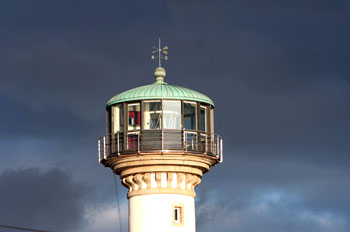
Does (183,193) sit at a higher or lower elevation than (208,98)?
lower

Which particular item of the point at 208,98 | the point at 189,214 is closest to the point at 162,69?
the point at 208,98

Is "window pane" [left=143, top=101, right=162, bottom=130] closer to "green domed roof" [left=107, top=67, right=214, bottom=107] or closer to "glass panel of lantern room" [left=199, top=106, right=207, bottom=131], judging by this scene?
"green domed roof" [left=107, top=67, right=214, bottom=107]

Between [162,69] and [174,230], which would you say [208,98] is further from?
[174,230]

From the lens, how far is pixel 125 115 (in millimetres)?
74750

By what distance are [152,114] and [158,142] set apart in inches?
78.2

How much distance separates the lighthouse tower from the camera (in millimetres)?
73688

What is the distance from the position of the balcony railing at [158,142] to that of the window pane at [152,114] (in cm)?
91

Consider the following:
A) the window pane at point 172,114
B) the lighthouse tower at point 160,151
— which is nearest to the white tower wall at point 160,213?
the lighthouse tower at point 160,151

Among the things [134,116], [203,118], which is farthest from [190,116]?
[134,116]

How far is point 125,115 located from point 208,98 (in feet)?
16.2

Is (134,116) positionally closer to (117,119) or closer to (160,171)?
(117,119)

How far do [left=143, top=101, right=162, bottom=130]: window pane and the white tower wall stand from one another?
3.86 metres

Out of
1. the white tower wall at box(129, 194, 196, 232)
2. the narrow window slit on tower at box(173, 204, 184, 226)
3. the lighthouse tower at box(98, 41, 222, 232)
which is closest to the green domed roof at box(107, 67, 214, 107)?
the lighthouse tower at box(98, 41, 222, 232)

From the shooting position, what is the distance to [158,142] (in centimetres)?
7350
